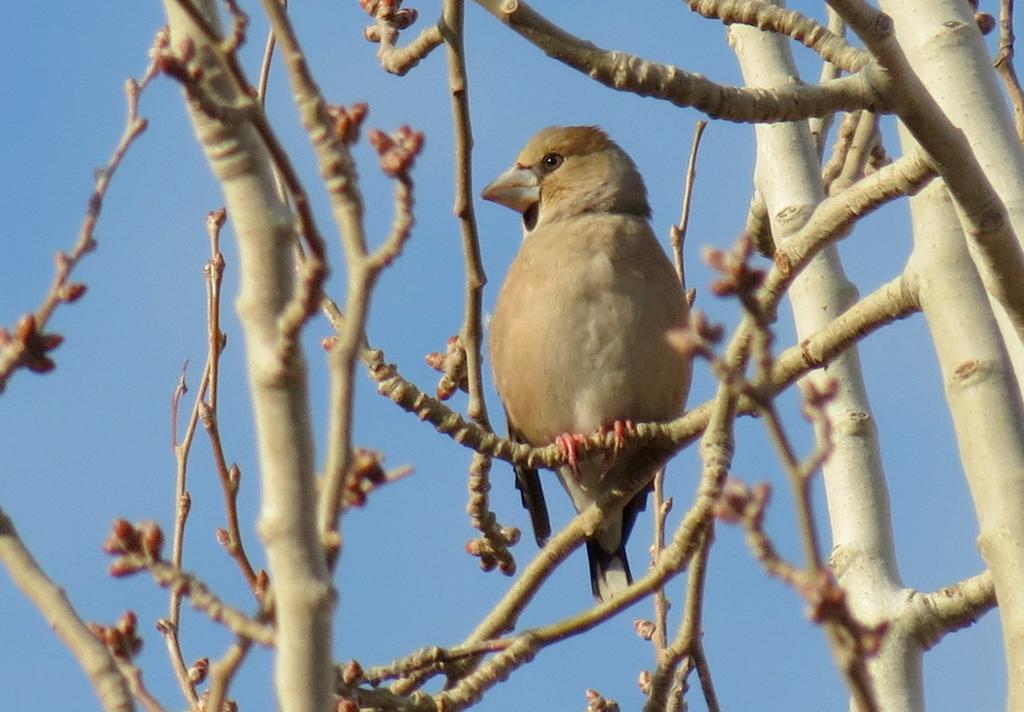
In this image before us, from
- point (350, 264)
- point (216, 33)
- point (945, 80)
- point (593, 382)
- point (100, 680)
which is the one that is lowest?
point (100, 680)

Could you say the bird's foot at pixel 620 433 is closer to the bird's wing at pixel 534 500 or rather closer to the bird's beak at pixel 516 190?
the bird's wing at pixel 534 500

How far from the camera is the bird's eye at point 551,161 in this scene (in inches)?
267

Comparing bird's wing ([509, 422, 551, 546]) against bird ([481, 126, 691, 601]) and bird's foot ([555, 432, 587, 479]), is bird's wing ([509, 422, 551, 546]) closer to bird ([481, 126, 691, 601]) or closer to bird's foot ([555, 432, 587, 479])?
bird ([481, 126, 691, 601])

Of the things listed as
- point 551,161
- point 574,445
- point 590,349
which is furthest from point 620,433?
point 551,161

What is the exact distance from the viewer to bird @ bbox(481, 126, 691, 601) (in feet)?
18.0

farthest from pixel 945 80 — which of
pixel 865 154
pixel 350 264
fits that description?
pixel 350 264

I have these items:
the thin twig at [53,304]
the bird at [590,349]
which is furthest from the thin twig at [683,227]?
the thin twig at [53,304]

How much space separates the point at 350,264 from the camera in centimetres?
178

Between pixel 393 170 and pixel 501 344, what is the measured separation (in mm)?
3828

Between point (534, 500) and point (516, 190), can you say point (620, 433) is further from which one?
point (516, 190)

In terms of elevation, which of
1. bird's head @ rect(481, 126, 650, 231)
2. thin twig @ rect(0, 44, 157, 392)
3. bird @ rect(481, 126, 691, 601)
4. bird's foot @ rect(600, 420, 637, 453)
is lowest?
thin twig @ rect(0, 44, 157, 392)

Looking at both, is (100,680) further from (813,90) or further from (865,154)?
(865,154)

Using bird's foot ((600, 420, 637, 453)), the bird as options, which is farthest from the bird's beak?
bird's foot ((600, 420, 637, 453))

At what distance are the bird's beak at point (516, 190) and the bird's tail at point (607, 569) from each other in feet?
4.94
